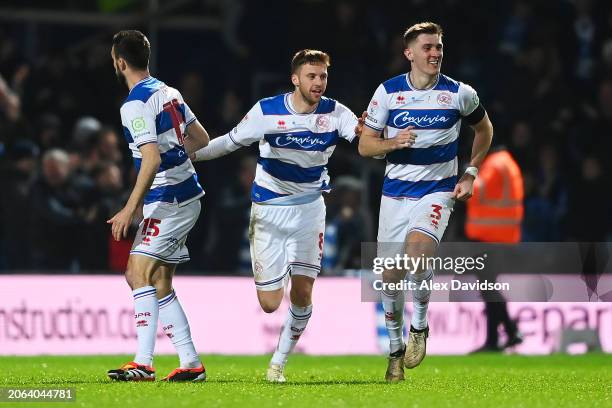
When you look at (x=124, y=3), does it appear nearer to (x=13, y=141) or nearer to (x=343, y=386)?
(x=13, y=141)

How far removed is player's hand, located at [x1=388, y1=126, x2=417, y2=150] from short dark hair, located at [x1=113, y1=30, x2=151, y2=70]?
194 cm

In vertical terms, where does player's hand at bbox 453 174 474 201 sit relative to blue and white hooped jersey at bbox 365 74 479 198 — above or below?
below

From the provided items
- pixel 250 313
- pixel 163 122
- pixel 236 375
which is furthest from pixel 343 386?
pixel 250 313

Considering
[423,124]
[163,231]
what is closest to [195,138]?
[163,231]

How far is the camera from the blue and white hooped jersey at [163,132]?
10695 millimetres

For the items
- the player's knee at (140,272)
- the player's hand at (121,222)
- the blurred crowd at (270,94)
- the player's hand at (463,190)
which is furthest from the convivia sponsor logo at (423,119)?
the blurred crowd at (270,94)

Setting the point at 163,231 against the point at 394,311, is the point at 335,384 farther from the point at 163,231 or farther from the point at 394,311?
the point at 163,231

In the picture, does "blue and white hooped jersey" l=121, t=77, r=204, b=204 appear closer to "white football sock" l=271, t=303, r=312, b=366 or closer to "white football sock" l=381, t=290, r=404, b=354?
"white football sock" l=271, t=303, r=312, b=366

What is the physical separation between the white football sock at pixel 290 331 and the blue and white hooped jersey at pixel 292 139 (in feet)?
2.97

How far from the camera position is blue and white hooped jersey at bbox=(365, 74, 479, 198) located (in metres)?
11.3

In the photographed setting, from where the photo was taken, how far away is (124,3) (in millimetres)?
19500

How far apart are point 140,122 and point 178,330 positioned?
162cm

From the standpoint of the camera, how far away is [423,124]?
37.0 feet

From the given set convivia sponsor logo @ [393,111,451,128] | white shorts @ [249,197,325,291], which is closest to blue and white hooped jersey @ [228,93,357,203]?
A: white shorts @ [249,197,325,291]
